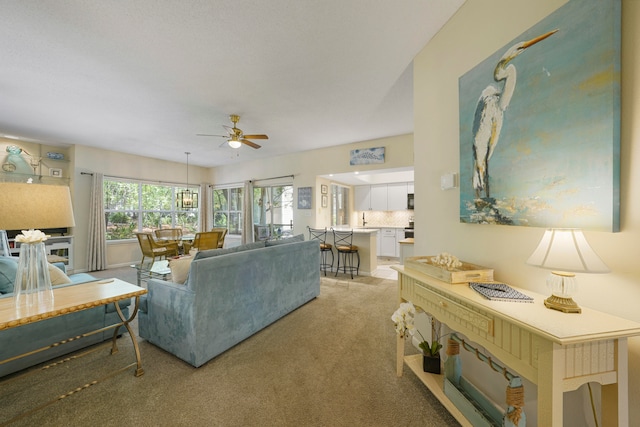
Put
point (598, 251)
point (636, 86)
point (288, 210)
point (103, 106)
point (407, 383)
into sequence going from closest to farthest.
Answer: point (636, 86) → point (598, 251) → point (407, 383) → point (103, 106) → point (288, 210)

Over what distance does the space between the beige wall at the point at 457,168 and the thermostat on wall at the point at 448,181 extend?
2.4 inches

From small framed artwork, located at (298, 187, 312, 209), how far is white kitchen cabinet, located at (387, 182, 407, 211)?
2.51 metres

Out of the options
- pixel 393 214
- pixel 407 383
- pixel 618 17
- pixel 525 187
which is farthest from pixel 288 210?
pixel 618 17

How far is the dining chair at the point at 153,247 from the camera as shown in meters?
4.80

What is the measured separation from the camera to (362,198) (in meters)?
7.24

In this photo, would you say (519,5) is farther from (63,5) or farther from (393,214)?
(393,214)

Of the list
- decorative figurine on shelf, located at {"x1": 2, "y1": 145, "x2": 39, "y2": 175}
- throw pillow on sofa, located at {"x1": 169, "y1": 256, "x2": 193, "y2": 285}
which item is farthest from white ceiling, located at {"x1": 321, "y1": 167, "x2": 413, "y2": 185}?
decorative figurine on shelf, located at {"x1": 2, "y1": 145, "x2": 39, "y2": 175}

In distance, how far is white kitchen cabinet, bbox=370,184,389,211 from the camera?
6.89 metres

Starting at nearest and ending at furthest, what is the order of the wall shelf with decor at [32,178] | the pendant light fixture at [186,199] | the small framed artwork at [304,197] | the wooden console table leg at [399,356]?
the wooden console table leg at [399,356] → the wall shelf with decor at [32,178] → the small framed artwork at [304,197] → the pendant light fixture at [186,199]

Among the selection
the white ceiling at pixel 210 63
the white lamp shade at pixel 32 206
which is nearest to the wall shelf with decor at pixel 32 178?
the white ceiling at pixel 210 63

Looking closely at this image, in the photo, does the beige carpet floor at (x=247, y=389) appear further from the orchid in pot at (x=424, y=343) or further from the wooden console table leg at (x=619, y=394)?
the wooden console table leg at (x=619, y=394)

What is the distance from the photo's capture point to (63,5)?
1719mm

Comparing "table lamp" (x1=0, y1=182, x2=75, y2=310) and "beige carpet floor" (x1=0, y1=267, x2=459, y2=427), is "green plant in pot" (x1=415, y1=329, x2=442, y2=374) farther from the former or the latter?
"table lamp" (x1=0, y1=182, x2=75, y2=310)

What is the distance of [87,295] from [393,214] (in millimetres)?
6583
